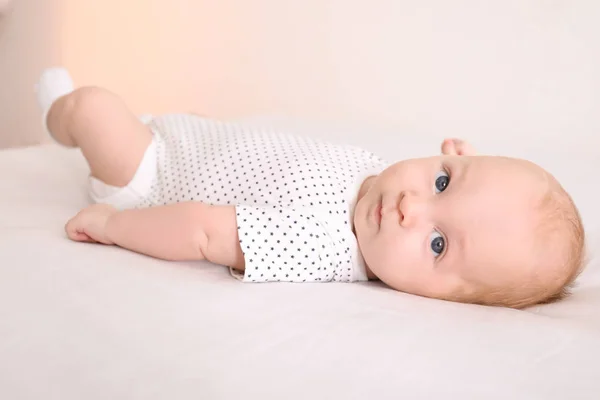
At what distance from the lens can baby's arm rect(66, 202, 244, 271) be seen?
0.96m

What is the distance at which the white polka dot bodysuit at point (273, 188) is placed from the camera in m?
0.96

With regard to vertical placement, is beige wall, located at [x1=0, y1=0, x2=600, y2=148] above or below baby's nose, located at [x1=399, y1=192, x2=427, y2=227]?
above

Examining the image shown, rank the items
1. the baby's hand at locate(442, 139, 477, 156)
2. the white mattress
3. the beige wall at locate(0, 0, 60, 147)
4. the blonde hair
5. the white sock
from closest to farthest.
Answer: the white mattress
the blonde hair
the baby's hand at locate(442, 139, 477, 156)
the white sock
the beige wall at locate(0, 0, 60, 147)

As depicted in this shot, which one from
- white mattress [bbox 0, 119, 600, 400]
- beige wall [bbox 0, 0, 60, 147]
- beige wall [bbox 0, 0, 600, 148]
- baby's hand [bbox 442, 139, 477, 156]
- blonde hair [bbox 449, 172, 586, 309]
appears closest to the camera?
white mattress [bbox 0, 119, 600, 400]

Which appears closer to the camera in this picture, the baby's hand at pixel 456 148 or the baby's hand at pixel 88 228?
the baby's hand at pixel 88 228

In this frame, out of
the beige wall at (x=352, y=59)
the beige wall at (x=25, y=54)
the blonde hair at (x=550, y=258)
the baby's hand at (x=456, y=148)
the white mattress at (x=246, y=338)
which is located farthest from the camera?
the beige wall at (x=25, y=54)

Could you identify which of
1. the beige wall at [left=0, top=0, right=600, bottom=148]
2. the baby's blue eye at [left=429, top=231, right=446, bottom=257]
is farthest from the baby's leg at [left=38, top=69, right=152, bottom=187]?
the beige wall at [left=0, top=0, right=600, bottom=148]

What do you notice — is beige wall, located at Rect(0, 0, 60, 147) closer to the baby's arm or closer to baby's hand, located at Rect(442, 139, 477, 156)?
the baby's arm

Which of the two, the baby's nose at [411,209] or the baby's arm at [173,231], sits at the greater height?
the baby's nose at [411,209]

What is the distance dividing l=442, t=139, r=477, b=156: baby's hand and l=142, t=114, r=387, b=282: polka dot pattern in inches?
5.1

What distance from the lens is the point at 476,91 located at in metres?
2.06

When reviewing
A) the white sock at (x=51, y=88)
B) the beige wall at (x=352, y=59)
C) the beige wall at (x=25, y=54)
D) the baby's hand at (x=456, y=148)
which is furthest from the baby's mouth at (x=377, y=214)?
the beige wall at (x=25, y=54)

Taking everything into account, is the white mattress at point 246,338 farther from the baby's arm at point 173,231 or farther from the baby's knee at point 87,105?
the baby's knee at point 87,105

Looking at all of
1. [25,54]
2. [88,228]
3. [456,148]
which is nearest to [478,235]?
[456,148]
